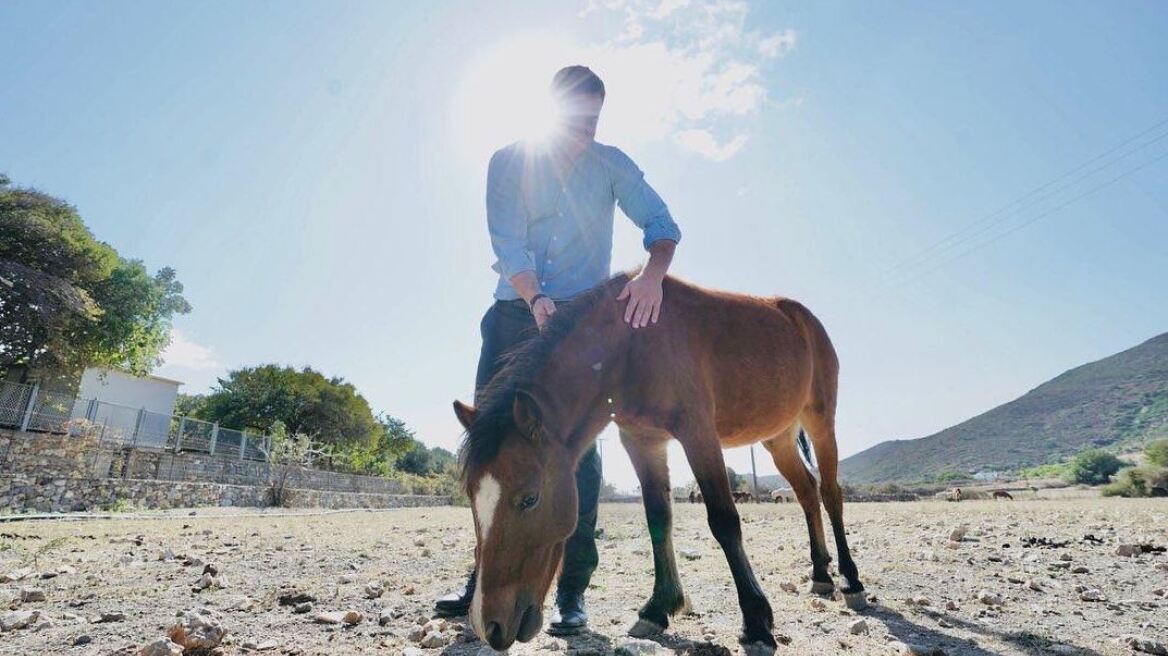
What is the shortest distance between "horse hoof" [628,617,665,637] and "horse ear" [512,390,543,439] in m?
1.25

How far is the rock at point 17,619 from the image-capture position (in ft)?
7.88

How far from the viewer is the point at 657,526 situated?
3146mm

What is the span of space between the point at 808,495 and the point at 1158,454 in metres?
26.1

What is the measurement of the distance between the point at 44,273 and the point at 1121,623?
29461 millimetres

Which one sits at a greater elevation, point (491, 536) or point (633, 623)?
point (491, 536)

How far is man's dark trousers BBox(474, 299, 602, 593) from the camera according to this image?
121 inches

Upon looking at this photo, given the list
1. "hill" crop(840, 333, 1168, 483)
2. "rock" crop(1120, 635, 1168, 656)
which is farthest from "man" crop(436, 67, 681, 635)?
"hill" crop(840, 333, 1168, 483)

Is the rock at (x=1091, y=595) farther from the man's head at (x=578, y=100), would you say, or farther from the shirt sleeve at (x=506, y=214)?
the man's head at (x=578, y=100)

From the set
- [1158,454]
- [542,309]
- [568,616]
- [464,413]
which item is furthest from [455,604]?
[1158,454]

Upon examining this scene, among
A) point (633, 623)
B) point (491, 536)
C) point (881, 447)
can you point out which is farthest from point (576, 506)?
point (881, 447)

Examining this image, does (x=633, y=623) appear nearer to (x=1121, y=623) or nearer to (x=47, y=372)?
(x=1121, y=623)

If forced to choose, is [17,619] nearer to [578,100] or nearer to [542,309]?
[542,309]

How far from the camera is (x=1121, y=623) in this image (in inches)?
108

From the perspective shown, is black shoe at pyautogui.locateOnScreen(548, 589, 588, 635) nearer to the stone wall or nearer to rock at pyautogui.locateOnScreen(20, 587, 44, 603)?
rock at pyautogui.locateOnScreen(20, 587, 44, 603)
